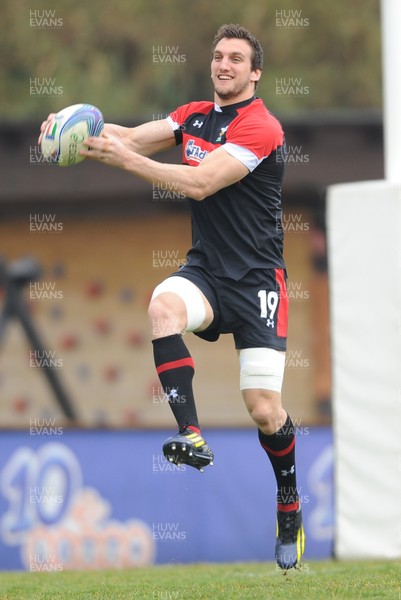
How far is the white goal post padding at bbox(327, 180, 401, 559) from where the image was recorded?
1014 cm

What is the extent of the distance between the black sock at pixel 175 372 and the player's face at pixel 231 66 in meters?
1.48

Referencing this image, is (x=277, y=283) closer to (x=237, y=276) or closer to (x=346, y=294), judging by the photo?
(x=237, y=276)

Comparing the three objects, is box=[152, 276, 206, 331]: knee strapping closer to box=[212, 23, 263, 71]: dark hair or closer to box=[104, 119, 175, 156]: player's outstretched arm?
box=[104, 119, 175, 156]: player's outstretched arm

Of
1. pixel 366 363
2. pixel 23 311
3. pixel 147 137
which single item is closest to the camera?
pixel 147 137

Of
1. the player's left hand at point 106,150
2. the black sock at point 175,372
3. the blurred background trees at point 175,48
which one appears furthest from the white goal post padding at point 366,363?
the blurred background trees at point 175,48

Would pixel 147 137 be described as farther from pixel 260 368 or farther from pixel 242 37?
pixel 260 368

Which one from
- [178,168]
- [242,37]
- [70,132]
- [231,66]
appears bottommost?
[178,168]

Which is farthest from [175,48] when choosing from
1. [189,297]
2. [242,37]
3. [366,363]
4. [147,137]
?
[189,297]

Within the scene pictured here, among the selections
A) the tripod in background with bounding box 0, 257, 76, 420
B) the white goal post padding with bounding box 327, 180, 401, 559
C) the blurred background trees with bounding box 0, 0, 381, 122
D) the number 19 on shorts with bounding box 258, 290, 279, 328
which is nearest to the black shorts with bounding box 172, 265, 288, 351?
the number 19 on shorts with bounding box 258, 290, 279, 328

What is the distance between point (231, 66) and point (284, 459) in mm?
2413

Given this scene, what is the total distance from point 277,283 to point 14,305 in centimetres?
852

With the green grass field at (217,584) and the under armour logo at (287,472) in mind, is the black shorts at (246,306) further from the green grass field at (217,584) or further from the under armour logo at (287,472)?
the green grass field at (217,584)

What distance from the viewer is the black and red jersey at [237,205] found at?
7.07m

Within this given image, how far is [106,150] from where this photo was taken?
655 centimetres
